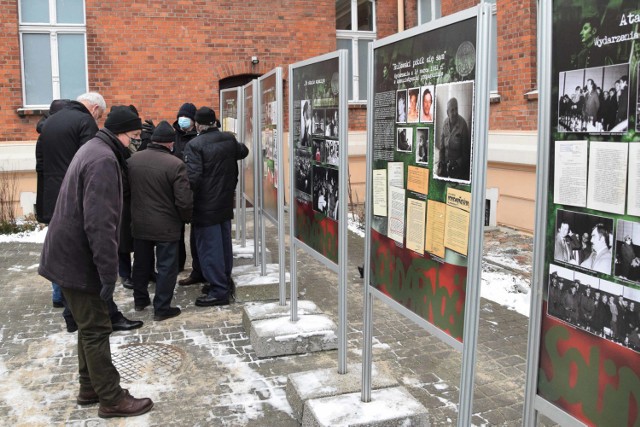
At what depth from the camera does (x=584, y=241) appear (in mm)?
1882

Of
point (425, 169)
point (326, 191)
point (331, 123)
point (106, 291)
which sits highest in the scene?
point (331, 123)

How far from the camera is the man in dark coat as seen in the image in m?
5.54

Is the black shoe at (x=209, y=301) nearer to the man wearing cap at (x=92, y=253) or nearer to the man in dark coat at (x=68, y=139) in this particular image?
the man in dark coat at (x=68, y=139)

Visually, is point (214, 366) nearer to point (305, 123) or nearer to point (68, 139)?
point (305, 123)

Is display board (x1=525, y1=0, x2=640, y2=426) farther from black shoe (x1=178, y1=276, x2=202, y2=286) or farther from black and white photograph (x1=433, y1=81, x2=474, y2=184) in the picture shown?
black shoe (x1=178, y1=276, x2=202, y2=286)

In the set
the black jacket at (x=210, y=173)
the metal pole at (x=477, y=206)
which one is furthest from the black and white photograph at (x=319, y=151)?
the black jacket at (x=210, y=173)

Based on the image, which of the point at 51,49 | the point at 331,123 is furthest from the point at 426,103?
the point at 51,49

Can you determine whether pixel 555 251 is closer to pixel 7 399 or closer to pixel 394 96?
pixel 394 96

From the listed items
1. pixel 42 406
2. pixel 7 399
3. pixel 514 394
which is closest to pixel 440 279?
pixel 514 394

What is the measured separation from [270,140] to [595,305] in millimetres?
4243

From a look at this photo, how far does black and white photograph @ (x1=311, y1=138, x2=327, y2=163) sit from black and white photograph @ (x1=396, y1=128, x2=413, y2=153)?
44.4 inches

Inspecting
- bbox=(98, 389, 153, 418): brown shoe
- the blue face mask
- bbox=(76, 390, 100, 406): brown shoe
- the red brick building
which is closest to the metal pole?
bbox=(98, 389, 153, 418): brown shoe

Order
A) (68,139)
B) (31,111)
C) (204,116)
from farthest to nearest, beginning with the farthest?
(31,111) < (204,116) < (68,139)

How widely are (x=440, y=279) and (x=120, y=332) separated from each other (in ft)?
12.2
